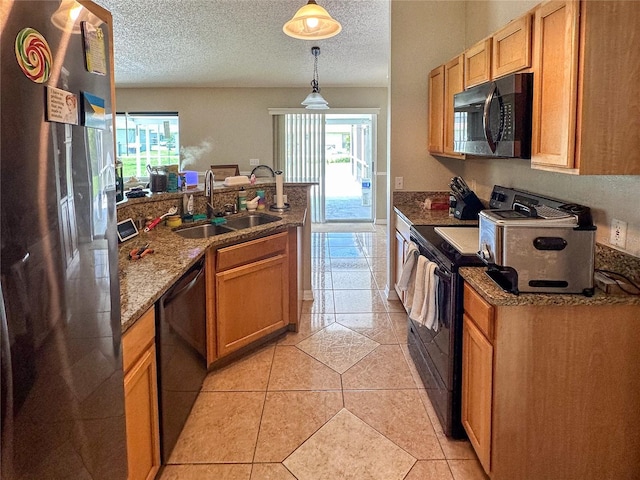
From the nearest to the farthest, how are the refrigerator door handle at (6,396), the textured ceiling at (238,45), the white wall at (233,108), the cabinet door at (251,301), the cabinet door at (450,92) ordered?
the refrigerator door handle at (6,396)
the cabinet door at (251,301)
the cabinet door at (450,92)
the textured ceiling at (238,45)
the white wall at (233,108)

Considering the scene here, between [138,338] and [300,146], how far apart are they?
6.83 metres

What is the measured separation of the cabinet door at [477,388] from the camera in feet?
6.07

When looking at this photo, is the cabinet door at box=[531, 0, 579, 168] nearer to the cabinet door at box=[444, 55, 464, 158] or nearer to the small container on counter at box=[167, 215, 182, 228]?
the cabinet door at box=[444, 55, 464, 158]

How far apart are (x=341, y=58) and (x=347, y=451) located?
192 inches

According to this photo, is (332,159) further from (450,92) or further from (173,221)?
(173,221)

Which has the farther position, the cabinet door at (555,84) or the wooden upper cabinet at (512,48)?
the wooden upper cabinet at (512,48)

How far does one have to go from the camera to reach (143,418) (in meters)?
1.74

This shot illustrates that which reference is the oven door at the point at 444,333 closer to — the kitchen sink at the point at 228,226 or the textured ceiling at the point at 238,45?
the kitchen sink at the point at 228,226

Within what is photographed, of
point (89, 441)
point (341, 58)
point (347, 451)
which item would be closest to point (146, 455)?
point (89, 441)

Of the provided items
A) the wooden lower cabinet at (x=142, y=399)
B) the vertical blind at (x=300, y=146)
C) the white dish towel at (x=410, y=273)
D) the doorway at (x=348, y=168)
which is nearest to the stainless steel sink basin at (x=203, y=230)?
the white dish towel at (x=410, y=273)

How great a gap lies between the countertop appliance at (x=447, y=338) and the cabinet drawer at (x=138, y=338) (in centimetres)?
128

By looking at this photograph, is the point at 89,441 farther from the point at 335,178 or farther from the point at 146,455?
the point at 335,178

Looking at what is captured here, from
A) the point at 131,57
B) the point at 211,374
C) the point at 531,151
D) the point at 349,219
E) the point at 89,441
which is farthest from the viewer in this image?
the point at 349,219

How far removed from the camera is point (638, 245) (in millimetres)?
1814
